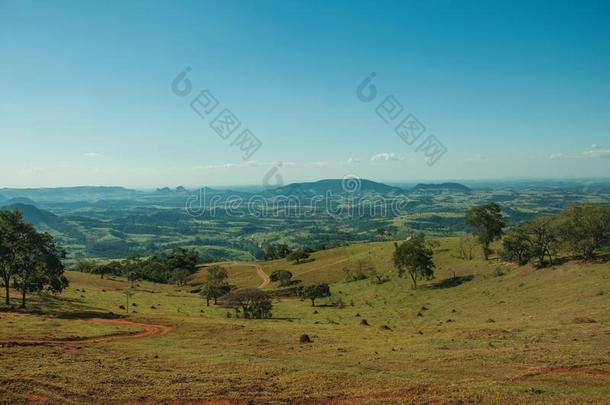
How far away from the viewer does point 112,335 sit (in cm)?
3972

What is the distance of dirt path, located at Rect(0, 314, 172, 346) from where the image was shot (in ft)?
108

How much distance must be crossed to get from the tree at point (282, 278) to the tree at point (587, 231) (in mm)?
70401

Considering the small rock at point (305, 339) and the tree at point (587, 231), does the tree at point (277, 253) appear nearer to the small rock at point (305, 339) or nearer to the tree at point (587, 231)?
the tree at point (587, 231)

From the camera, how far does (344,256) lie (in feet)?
480

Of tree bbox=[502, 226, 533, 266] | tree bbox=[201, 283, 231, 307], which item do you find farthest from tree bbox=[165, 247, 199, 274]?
tree bbox=[502, 226, 533, 266]

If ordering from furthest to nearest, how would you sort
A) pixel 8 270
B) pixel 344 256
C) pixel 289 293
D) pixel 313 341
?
pixel 344 256, pixel 289 293, pixel 8 270, pixel 313 341

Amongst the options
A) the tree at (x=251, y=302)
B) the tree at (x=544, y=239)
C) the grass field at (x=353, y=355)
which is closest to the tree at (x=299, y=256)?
the tree at (x=251, y=302)

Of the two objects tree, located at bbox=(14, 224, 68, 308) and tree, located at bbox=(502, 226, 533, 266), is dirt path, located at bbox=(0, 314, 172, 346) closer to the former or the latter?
tree, located at bbox=(14, 224, 68, 308)

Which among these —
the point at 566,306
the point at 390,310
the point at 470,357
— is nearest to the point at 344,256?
the point at 390,310

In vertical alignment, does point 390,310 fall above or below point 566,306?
below

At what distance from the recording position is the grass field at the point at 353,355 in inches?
857

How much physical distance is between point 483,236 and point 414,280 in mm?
20713

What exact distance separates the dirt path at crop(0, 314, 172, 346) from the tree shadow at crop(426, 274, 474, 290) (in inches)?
2087

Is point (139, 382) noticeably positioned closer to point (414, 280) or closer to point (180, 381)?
point (180, 381)
